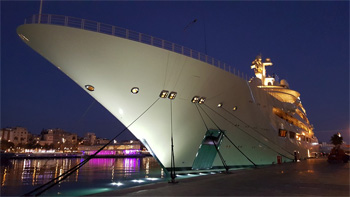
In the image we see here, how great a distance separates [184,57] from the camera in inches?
420

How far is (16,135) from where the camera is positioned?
110 metres

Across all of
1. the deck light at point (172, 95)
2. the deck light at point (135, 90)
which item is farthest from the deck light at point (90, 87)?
the deck light at point (172, 95)

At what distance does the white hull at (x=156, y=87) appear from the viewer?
898 cm

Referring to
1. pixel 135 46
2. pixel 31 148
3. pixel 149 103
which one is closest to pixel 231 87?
pixel 149 103

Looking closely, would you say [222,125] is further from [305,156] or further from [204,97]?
[305,156]

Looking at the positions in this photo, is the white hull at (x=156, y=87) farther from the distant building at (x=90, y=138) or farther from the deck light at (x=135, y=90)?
the distant building at (x=90, y=138)

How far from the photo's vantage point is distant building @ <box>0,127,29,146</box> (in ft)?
348

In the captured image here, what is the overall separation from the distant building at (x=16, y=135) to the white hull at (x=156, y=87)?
376 ft

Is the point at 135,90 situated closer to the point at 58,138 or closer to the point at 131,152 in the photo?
the point at 131,152

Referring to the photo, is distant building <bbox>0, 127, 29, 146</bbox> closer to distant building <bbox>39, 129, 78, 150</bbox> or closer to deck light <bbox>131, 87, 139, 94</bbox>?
distant building <bbox>39, 129, 78, 150</bbox>

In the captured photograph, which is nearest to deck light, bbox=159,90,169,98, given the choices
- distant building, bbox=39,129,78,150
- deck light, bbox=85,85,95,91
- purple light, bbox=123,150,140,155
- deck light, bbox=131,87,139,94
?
deck light, bbox=131,87,139,94

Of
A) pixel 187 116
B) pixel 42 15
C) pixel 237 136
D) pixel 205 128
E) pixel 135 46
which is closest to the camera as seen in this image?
pixel 42 15

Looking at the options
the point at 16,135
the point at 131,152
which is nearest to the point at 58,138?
the point at 16,135

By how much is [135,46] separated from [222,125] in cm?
654
